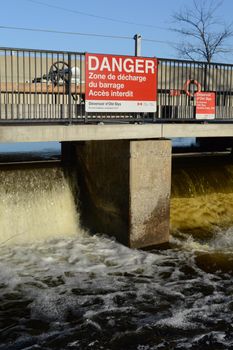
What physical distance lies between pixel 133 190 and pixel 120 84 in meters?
2.20

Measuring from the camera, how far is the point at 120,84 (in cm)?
902

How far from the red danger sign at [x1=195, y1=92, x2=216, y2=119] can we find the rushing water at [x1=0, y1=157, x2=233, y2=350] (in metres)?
2.13

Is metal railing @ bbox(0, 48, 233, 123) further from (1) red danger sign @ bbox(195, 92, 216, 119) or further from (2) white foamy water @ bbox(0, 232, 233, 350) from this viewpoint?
(2) white foamy water @ bbox(0, 232, 233, 350)

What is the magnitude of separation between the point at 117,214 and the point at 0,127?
10.5ft

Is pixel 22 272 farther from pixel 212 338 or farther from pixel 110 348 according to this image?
pixel 212 338

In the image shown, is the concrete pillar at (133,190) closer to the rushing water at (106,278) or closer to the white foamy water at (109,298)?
the rushing water at (106,278)

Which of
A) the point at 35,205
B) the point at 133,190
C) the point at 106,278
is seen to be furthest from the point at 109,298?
the point at 35,205

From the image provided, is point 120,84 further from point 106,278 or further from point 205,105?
point 106,278

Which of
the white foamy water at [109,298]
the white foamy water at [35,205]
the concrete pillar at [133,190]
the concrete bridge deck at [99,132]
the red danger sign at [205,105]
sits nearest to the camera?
the white foamy water at [109,298]

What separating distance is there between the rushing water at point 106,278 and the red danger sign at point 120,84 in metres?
2.44

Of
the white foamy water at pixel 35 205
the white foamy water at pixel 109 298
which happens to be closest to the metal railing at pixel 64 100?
the white foamy water at pixel 35 205

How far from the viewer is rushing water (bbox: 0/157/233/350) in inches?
224

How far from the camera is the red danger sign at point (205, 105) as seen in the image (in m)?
10.5

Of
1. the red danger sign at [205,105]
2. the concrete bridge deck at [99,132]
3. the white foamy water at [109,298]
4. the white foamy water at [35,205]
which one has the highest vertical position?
the red danger sign at [205,105]
